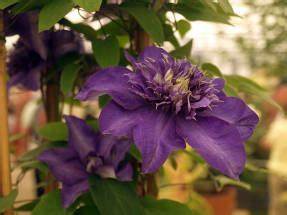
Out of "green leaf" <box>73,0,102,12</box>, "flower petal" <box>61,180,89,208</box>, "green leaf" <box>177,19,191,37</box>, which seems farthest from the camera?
"green leaf" <box>177,19,191,37</box>

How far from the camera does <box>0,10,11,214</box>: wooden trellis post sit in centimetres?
48

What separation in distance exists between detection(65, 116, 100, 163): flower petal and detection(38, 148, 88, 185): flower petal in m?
0.01

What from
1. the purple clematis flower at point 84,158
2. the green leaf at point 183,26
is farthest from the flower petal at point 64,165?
the green leaf at point 183,26

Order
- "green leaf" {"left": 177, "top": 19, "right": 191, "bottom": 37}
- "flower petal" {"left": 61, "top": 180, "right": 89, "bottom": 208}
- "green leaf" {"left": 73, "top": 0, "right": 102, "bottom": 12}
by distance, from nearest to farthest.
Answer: "green leaf" {"left": 73, "top": 0, "right": 102, "bottom": 12}, "flower petal" {"left": 61, "top": 180, "right": 89, "bottom": 208}, "green leaf" {"left": 177, "top": 19, "right": 191, "bottom": 37}

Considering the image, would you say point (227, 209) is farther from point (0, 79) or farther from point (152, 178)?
point (0, 79)

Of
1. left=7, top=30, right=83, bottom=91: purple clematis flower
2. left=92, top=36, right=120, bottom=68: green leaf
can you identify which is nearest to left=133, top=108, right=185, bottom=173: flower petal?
left=92, top=36, right=120, bottom=68: green leaf

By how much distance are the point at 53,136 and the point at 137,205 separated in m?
0.14

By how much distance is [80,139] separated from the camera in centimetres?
49

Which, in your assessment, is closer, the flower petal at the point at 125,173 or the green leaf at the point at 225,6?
the green leaf at the point at 225,6

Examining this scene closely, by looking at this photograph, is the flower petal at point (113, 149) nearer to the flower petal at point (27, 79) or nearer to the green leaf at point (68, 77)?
the green leaf at point (68, 77)

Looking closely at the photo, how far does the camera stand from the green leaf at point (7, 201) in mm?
457

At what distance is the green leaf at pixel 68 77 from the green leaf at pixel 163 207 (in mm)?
151

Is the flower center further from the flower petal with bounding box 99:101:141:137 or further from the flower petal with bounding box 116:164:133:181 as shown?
the flower petal with bounding box 116:164:133:181

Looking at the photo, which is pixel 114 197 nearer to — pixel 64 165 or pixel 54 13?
pixel 64 165
